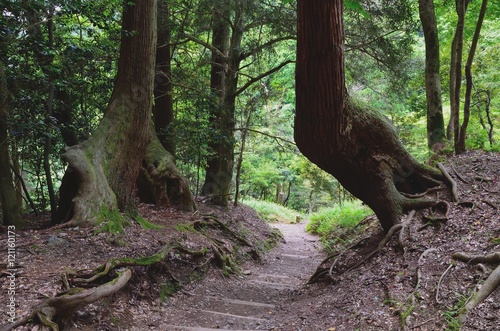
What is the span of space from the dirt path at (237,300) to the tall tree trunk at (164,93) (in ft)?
14.1

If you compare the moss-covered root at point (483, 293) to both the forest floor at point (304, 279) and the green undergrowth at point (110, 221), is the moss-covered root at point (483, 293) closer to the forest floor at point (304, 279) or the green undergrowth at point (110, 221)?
the forest floor at point (304, 279)

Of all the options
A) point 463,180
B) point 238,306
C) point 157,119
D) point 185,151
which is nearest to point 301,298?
point 238,306

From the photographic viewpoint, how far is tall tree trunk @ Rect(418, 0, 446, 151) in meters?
8.32

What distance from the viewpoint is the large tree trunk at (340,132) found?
4.24 m

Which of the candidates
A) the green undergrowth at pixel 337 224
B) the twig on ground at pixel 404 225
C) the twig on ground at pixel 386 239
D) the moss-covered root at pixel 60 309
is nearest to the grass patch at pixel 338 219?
the green undergrowth at pixel 337 224

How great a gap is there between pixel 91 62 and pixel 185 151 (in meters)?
3.79

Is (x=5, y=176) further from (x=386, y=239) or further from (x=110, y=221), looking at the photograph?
(x=386, y=239)

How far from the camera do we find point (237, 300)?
242 inches

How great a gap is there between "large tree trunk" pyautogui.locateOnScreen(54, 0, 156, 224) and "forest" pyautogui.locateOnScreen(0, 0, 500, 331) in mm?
27

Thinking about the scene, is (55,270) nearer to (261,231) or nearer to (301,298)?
(301,298)

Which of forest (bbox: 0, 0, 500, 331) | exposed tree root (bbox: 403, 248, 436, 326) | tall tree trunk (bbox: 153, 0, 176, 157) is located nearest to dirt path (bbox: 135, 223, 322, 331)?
forest (bbox: 0, 0, 500, 331)

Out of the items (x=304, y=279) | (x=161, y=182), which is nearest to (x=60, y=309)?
(x=304, y=279)

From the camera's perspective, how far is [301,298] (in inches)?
226

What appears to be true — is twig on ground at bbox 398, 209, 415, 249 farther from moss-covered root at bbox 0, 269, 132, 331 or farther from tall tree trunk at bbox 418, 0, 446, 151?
moss-covered root at bbox 0, 269, 132, 331
